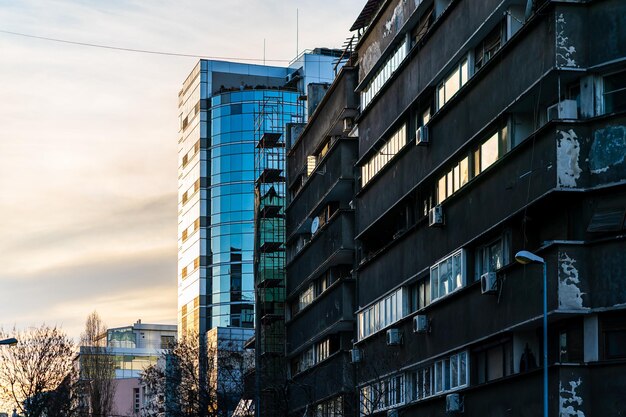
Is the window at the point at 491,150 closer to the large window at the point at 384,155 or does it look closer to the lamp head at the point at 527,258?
the lamp head at the point at 527,258

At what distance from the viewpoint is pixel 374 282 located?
49281mm

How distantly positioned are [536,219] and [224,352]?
5610cm

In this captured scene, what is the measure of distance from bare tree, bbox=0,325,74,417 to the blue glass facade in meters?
39.2

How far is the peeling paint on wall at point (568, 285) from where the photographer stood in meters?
30.8

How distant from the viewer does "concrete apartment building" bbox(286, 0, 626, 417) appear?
31.0 meters

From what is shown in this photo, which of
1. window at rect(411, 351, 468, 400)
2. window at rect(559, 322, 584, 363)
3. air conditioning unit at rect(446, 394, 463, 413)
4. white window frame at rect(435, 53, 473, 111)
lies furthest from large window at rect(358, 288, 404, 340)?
window at rect(559, 322, 584, 363)

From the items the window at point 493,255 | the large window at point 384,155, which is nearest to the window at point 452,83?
the large window at point 384,155

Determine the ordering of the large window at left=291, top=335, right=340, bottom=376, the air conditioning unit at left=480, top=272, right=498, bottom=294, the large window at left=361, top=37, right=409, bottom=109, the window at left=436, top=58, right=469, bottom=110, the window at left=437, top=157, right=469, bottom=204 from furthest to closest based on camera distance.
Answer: the large window at left=291, top=335, right=340, bottom=376 < the large window at left=361, top=37, right=409, bottom=109 < the window at left=436, top=58, right=469, bottom=110 < the window at left=437, top=157, right=469, bottom=204 < the air conditioning unit at left=480, top=272, right=498, bottom=294

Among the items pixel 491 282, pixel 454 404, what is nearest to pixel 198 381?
pixel 454 404

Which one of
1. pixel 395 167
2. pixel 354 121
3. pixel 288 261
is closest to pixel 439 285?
pixel 395 167

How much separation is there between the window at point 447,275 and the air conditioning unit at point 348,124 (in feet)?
54.5

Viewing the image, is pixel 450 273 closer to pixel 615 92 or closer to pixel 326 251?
pixel 615 92

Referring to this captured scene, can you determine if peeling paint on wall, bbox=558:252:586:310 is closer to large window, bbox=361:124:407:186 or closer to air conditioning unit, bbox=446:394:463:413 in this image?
air conditioning unit, bbox=446:394:463:413

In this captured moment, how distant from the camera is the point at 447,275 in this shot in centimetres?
3978
